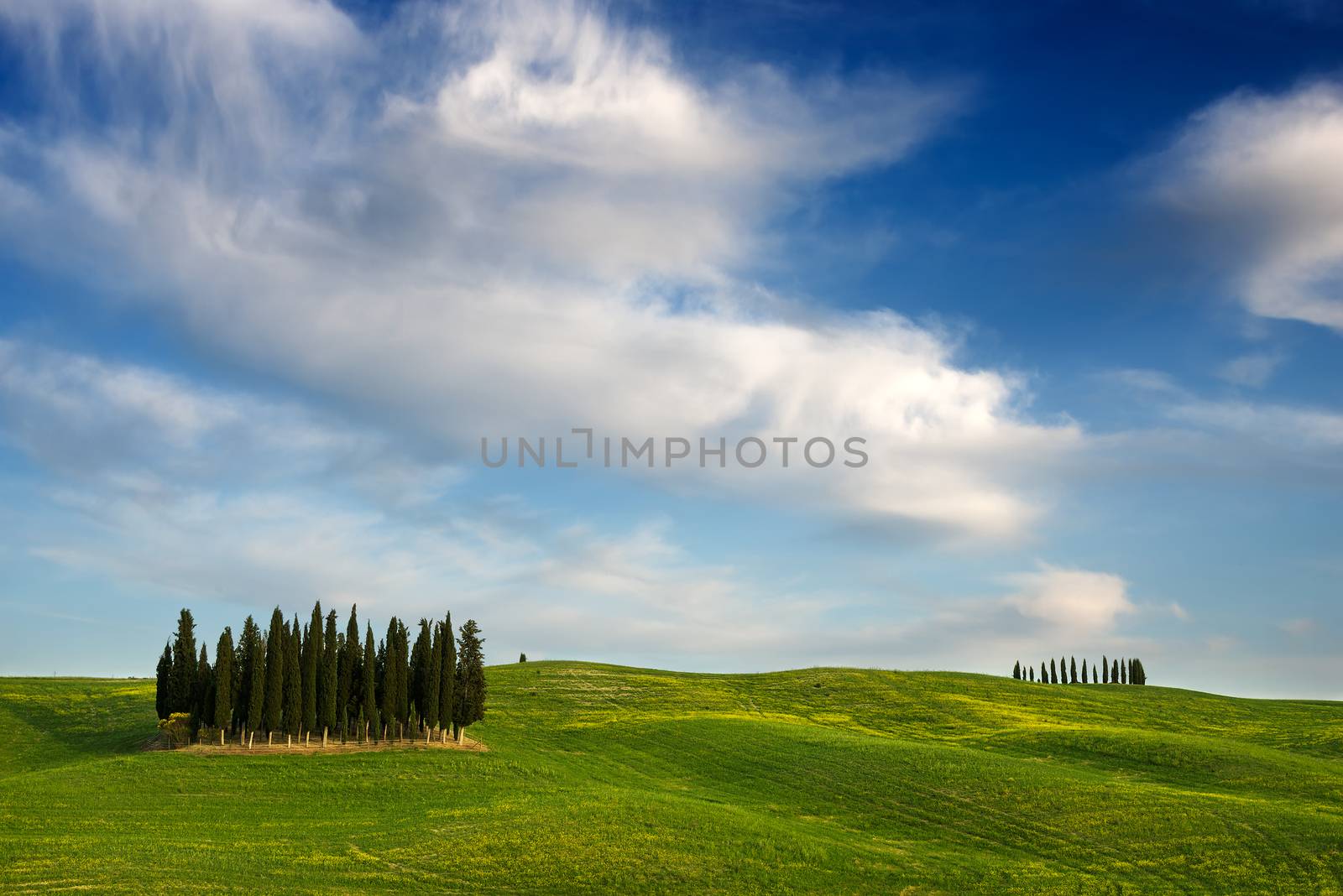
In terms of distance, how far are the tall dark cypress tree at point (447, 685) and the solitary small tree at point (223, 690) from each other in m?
15.2

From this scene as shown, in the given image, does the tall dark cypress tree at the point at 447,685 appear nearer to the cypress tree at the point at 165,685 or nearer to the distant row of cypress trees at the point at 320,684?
the distant row of cypress trees at the point at 320,684

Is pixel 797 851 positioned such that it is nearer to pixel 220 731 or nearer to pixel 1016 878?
pixel 1016 878

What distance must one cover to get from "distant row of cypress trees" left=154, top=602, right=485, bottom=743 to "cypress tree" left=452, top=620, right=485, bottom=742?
0.27 ft

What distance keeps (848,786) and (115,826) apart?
42.6m

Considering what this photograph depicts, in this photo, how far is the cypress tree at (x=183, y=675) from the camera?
75.5 meters

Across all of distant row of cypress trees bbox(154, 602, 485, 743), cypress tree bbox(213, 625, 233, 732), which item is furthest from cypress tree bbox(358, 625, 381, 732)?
cypress tree bbox(213, 625, 233, 732)

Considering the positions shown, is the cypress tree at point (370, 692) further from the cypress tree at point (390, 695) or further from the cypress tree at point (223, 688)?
the cypress tree at point (223, 688)

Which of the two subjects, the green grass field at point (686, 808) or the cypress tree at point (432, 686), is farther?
the cypress tree at point (432, 686)

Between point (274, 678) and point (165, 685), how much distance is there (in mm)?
10912

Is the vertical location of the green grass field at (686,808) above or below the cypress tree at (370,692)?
below

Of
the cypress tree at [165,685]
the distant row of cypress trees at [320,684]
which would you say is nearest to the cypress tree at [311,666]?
the distant row of cypress trees at [320,684]

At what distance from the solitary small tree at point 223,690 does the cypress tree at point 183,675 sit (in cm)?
315

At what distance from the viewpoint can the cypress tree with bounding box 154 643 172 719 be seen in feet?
249

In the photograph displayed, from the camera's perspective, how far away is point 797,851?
4819 cm
